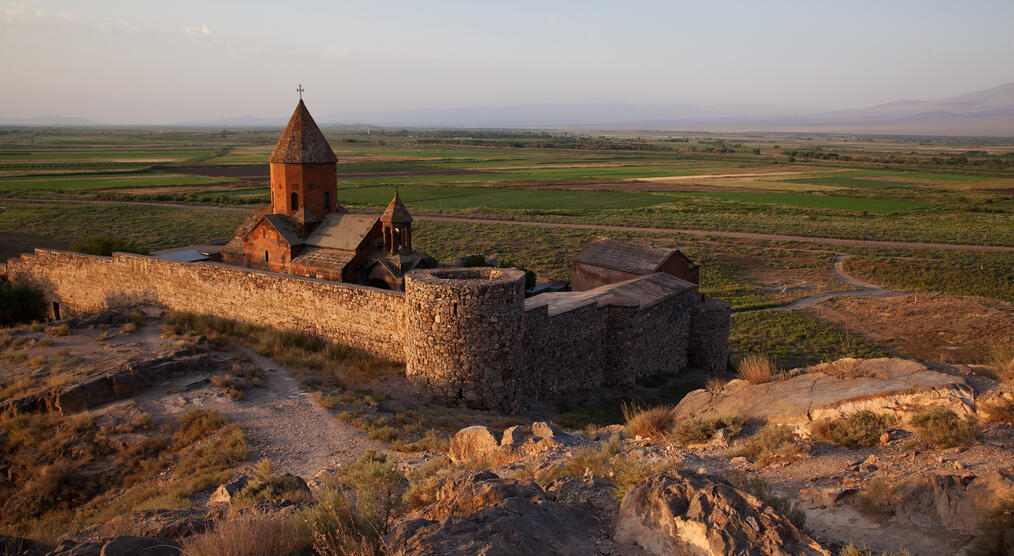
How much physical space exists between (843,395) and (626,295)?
7491 millimetres

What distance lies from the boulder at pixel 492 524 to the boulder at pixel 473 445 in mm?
2340

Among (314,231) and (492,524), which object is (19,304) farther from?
(492,524)

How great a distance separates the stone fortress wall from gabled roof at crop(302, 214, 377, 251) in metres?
2.94

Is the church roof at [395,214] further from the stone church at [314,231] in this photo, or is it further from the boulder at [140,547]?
the boulder at [140,547]

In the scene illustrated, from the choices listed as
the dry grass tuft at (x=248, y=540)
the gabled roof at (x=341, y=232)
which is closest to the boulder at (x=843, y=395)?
the dry grass tuft at (x=248, y=540)

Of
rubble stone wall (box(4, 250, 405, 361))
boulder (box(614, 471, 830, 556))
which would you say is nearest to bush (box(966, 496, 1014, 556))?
boulder (box(614, 471, 830, 556))

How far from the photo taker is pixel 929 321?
21.1 metres

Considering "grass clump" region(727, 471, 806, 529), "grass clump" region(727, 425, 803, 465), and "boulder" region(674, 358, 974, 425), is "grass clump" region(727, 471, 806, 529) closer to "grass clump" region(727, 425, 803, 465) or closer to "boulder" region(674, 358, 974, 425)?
"grass clump" region(727, 425, 803, 465)

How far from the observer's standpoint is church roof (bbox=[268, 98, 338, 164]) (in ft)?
59.1

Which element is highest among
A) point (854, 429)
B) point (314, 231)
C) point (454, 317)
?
point (314, 231)

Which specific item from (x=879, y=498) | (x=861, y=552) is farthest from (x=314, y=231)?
(x=861, y=552)

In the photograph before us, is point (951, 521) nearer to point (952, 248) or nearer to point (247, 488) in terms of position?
point (247, 488)

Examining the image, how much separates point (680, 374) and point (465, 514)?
11960mm

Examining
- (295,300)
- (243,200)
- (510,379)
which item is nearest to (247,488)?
(510,379)
